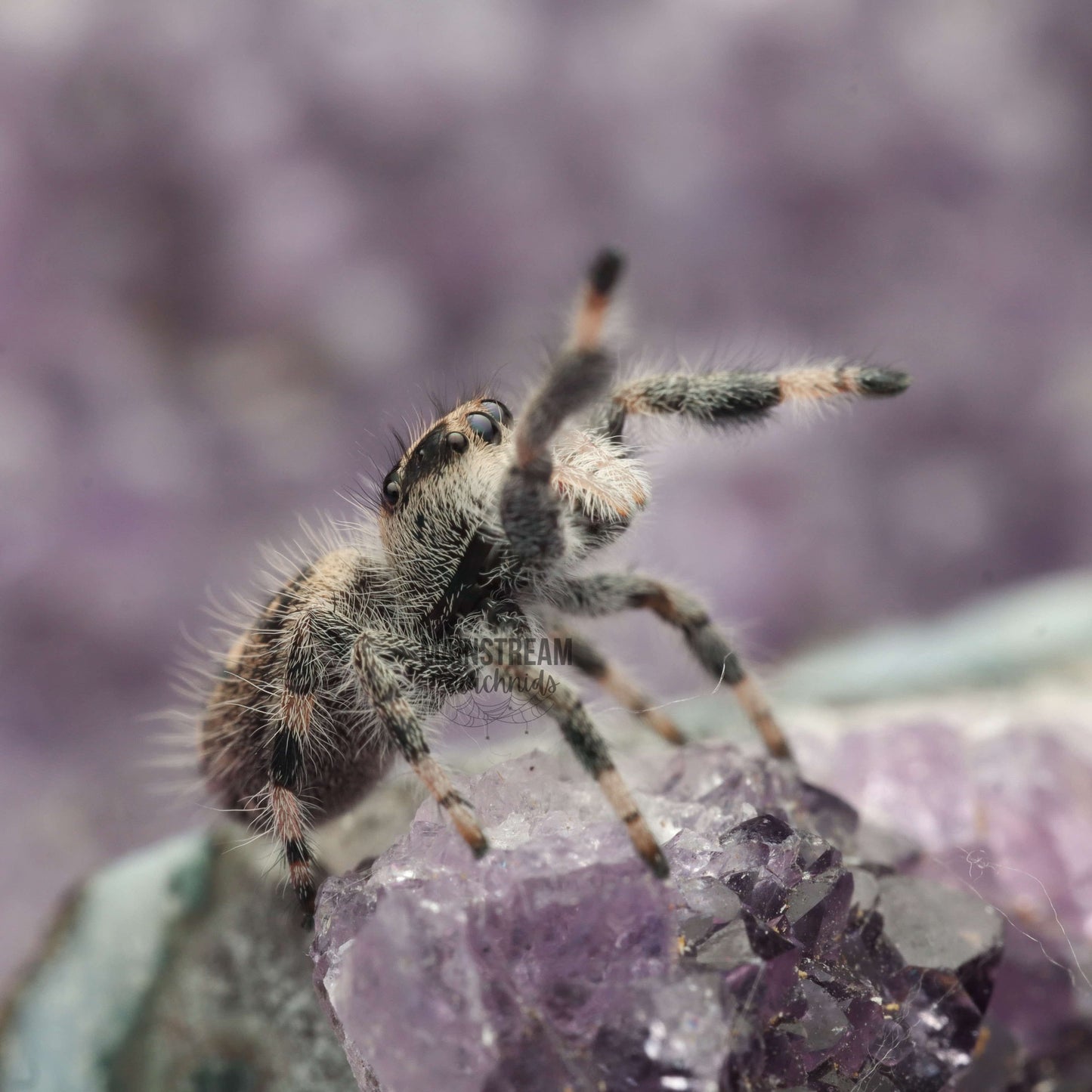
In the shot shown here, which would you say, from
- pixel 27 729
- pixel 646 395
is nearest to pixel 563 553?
pixel 646 395

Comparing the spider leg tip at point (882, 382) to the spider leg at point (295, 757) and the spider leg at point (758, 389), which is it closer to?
the spider leg at point (758, 389)

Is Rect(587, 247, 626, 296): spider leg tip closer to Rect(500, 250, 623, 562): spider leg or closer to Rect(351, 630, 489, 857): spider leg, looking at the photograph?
Rect(500, 250, 623, 562): spider leg

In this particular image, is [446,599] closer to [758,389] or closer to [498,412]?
[498,412]

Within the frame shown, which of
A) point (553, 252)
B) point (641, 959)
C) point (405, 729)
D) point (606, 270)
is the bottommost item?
point (641, 959)

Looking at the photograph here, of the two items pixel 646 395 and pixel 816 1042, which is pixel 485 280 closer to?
pixel 646 395

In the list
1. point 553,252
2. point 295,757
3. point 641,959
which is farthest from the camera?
point 553,252

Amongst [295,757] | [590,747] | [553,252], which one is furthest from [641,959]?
[553,252]
